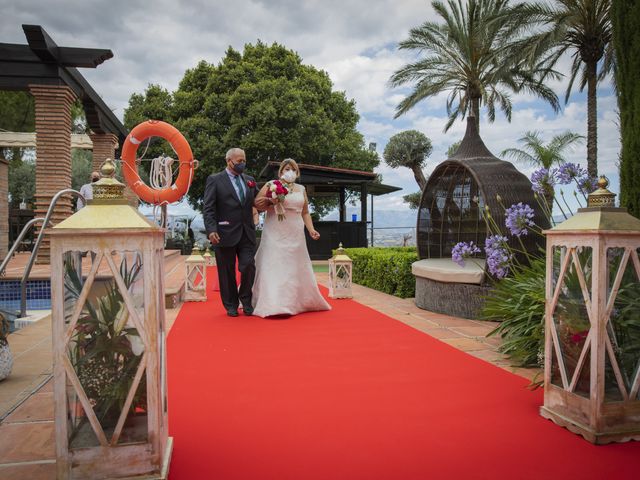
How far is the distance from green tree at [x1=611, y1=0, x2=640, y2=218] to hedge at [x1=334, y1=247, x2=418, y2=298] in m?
3.08

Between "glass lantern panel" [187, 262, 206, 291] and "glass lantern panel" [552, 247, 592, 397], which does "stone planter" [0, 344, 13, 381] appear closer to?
"glass lantern panel" [552, 247, 592, 397]

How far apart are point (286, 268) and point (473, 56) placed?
12.8 m

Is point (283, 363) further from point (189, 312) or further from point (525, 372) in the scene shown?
point (189, 312)

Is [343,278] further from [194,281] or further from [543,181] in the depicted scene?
[543,181]

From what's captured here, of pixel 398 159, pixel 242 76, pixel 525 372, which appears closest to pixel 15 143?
pixel 242 76

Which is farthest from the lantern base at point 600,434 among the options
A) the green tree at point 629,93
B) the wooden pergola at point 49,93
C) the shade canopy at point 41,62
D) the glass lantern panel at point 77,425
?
the shade canopy at point 41,62

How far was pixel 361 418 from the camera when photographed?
230cm

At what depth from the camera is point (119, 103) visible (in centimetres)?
2928

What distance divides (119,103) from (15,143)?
16.3m

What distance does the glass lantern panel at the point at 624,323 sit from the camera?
2076 mm

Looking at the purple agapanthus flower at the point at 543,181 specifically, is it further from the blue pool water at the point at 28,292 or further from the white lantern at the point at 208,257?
the white lantern at the point at 208,257

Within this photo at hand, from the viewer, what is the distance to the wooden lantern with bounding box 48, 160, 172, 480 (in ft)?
5.38

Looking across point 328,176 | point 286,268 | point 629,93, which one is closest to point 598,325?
point 629,93

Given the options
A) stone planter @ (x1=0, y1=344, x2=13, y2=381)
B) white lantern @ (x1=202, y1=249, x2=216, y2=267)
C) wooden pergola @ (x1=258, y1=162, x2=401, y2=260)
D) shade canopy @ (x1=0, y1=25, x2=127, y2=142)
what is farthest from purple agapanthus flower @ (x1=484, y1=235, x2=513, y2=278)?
wooden pergola @ (x1=258, y1=162, x2=401, y2=260)
